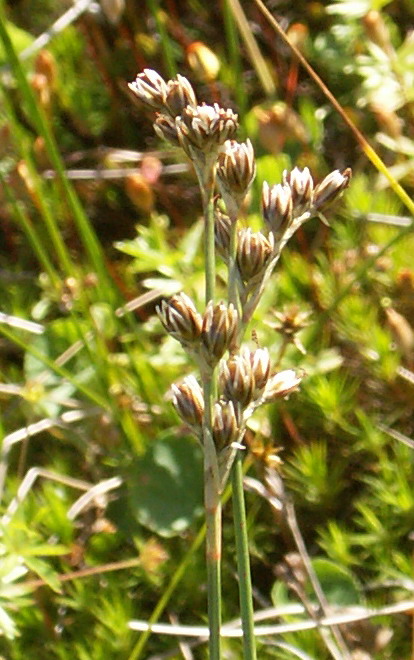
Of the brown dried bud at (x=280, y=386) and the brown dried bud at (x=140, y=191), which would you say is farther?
the brown dried bud at (x=140, y=191)

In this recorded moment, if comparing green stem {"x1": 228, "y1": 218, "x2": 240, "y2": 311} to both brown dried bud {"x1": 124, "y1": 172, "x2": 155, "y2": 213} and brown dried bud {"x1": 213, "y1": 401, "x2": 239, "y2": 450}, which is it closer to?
brown dried bud {"x1": 213, "y1": 401, "x2": 239, "y2": 450}

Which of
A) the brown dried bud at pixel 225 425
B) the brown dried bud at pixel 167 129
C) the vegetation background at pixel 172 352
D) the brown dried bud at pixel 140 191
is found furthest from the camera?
the brown dried bud at pixel 140 191

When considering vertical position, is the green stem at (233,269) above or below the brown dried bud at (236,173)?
below

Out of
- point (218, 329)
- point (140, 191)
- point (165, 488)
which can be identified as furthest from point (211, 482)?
point (140, 191)

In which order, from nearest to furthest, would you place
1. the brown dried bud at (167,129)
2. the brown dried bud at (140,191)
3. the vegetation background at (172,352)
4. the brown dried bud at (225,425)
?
the brown dried bud at (225,425) < the brown dried bud at (167,129) < the vegetation background at (172,352) < the brown dried bud at (140,191)

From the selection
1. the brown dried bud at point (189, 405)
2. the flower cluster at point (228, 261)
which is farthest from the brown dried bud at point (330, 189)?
the brown dried bud at point (189, 405)

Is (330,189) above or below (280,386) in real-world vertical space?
above

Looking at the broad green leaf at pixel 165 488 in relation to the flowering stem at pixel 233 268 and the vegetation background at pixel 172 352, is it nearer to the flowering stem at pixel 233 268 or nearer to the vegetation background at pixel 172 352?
the vegetation background at pixel 172 352

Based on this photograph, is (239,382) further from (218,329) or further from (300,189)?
(300,189)
